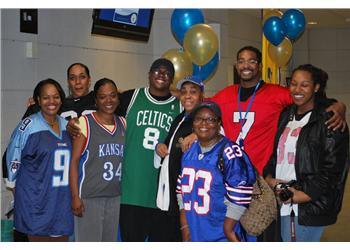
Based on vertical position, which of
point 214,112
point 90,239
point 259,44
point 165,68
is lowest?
point 90,239

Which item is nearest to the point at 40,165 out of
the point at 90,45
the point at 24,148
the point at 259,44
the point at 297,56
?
the point at 24,148

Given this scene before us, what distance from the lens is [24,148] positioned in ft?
11.7

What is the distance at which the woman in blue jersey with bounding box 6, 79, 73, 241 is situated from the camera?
141 inches

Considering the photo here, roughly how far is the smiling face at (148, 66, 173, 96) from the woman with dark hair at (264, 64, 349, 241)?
0.85 m

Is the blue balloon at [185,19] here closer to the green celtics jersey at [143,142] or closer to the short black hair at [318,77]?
the green celtics jersey at [143,142]

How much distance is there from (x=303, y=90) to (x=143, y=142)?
111cm

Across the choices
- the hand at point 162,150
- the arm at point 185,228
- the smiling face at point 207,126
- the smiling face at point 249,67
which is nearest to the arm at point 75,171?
the hand at point 162,150

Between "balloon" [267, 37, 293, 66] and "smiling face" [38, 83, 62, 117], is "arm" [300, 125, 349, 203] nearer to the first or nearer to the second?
"smiling face" [38, 83, 62, 117]

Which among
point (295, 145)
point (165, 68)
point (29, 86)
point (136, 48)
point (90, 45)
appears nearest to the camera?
point (295, 145)

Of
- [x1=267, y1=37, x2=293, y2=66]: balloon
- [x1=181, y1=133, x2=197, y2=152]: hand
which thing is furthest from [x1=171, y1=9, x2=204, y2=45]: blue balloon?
[x1=267, y1=37, x2=293, y2=66]: balloon

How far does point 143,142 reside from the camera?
12.8 ft

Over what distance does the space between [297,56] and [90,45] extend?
29.6 ft
